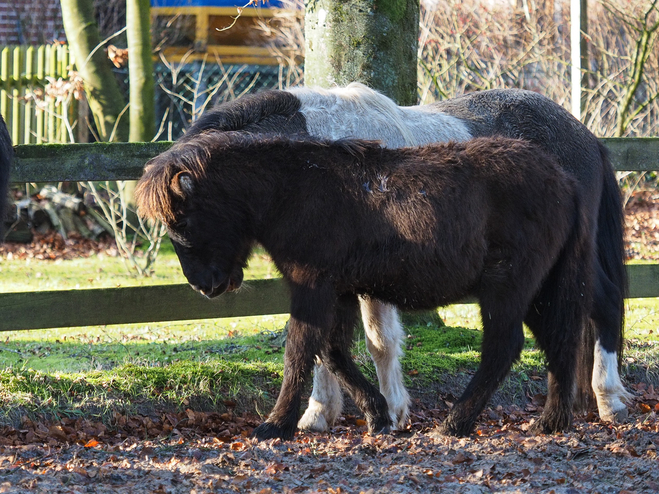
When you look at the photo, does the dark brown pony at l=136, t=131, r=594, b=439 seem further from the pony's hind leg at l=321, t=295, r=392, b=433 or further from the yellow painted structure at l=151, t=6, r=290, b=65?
the yellow painted structure at l=151, t=6, r=290, b=65

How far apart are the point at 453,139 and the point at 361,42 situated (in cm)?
128

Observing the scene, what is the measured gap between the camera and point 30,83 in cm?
1149

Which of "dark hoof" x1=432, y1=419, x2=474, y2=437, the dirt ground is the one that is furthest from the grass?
"dark hoof" x1=432, y1=419, x2=474, y2=437

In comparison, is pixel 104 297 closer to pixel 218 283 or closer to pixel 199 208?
pixel 218 283

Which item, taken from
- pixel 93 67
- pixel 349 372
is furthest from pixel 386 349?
pixel 93 67

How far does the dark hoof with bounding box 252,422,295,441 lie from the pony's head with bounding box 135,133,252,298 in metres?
0.75

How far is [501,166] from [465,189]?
248 mm

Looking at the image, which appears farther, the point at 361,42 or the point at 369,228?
the point at 361,42

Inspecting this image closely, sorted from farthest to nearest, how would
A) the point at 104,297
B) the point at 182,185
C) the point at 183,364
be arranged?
the point at 104,297
the point at 183,364
the point at 182,185

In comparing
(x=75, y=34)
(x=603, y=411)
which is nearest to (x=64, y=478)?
(x=603, y=411)

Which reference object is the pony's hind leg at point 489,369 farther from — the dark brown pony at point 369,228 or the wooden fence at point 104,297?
the wooden fence at point 104,297

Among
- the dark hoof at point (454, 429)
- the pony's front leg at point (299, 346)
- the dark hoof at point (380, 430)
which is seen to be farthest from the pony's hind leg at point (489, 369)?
the pony's front leg at point (299, 346)

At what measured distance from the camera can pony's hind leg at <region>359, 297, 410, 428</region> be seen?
4.87 metres

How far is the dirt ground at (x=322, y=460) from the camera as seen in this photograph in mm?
3240
